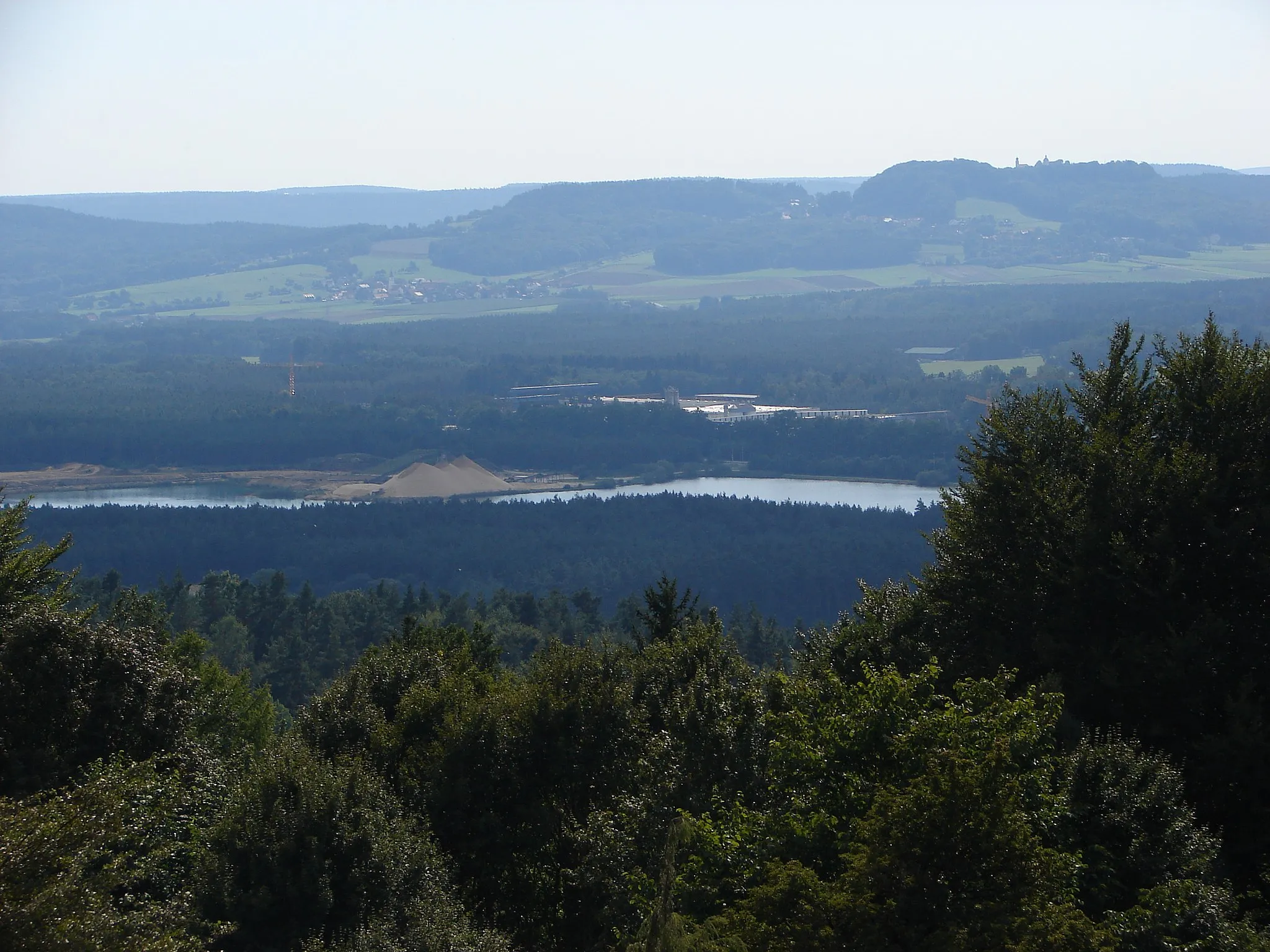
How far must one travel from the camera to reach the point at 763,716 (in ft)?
76.3

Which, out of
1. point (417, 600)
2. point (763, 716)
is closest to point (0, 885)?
point (763, 716)

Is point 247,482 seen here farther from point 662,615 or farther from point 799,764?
point 799,764

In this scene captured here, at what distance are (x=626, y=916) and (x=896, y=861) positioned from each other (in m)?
6.80

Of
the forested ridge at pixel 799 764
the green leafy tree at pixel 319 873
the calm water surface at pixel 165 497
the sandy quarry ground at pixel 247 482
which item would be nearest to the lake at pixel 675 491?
the calm water surface at pixel 165 497

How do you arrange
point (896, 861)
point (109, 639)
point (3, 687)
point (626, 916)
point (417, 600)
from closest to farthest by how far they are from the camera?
1. point (896, 861)
2. point (626, 916)
3. point (3, 687)
4. point (109, 639)
5. point (417, 600)

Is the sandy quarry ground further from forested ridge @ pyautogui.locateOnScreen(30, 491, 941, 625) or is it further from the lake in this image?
forested ridge @ pyautogui.locateOnScreen(30, 491, 941, 625)

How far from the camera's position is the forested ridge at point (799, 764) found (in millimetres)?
16469

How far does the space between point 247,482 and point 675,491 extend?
Result: 2164 inches

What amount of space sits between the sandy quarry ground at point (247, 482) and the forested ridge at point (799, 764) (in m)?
138

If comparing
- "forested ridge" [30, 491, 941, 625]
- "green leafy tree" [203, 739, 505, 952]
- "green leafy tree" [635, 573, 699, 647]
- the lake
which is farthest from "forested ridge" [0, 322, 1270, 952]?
the lake

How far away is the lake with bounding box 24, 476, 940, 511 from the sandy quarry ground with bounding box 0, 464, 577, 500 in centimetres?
217

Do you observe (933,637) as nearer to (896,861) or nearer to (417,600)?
(896,861)

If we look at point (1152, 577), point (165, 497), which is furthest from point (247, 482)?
point (1152, 577)

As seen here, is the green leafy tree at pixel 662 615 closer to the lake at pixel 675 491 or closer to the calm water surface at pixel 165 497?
the lake at pixel 675 491
